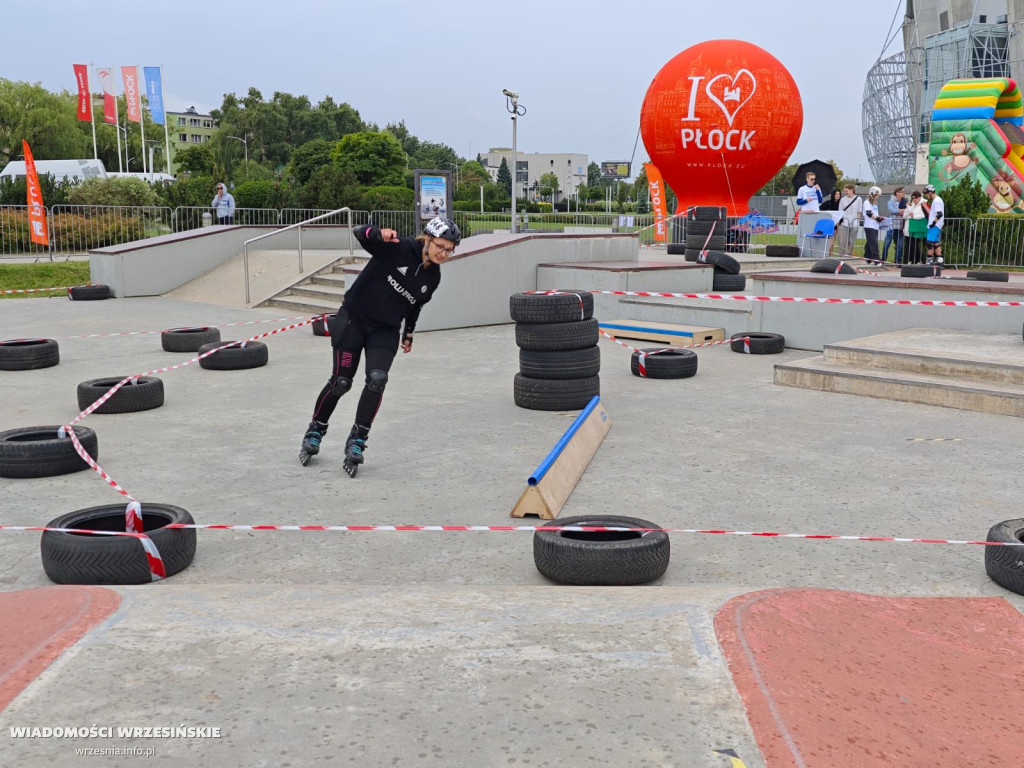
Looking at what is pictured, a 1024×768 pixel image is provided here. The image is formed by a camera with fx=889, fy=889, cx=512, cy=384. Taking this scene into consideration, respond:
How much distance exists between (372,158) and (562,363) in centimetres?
7052

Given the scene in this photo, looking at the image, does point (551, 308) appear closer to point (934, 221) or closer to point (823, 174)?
point (934, 221)

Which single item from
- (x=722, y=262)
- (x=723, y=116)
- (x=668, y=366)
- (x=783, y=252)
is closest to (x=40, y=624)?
(x=668, y=366)

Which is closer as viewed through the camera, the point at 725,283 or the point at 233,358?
the point at 233,358

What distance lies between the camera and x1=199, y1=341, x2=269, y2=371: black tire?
11891mm

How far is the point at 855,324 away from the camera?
13.4 m

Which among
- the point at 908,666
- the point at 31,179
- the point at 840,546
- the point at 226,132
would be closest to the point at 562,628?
the point at 908,666

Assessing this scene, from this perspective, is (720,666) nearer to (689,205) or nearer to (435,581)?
(435,581)

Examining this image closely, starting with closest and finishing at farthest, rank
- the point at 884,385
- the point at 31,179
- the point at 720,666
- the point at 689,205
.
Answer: the point at 720,666 → the point at 884,385 → the point at 31,179 → the point at 689,205

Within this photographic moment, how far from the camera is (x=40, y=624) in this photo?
358 cm

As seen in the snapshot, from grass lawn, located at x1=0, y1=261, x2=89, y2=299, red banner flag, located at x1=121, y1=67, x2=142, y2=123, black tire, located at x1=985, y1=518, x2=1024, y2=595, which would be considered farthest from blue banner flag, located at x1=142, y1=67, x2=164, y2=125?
black tire, located at x1=985, y1=518, x2=1024, y2=595

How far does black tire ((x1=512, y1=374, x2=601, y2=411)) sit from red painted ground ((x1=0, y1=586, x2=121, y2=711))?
5860 mm

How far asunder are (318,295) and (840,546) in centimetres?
1568

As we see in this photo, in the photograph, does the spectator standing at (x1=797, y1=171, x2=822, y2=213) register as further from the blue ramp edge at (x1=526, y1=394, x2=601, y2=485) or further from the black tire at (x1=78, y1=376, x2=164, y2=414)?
the black tire at (x1=78, y1=376, x2=164, y2=414)

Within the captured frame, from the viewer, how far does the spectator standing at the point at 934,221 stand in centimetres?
1925
